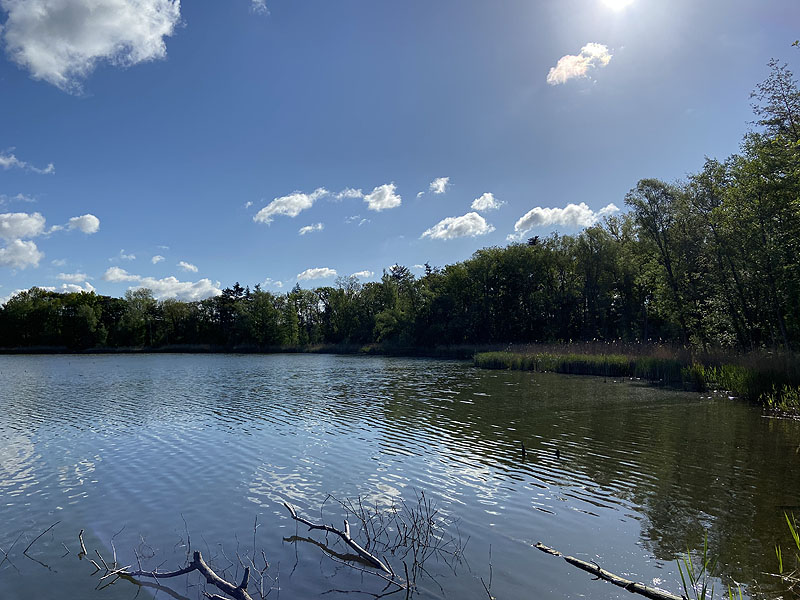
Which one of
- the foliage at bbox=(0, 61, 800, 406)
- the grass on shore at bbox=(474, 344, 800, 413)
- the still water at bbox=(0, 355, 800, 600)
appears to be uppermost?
the foliage at bbox=(0, 61, 800, 406)

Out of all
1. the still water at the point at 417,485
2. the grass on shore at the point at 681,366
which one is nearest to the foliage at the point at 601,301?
the grass on shore at the point at 681,366

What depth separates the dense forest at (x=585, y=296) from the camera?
2073 centimetres

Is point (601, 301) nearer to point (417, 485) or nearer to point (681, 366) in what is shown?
point (681, 366)

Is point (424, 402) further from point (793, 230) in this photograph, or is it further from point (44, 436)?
point (793, 230)

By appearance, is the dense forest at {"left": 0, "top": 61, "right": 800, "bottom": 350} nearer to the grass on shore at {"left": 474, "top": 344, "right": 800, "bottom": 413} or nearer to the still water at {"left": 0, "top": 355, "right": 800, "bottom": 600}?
the grass on shore at {"left": 474, "top": 344, "right": 800, "bottom": 413}

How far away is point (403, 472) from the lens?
32.0 feet

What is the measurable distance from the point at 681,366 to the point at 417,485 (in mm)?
21536

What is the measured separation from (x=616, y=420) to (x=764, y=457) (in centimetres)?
512

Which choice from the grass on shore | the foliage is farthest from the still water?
the foliage

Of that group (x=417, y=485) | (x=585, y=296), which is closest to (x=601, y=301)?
(x=585, y=296)

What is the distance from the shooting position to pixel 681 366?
24.8 meters

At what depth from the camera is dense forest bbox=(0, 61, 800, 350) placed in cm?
2073

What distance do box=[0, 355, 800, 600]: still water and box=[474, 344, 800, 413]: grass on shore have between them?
1.69 m

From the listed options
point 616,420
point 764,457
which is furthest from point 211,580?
point 616,420
